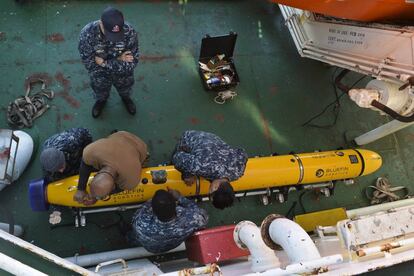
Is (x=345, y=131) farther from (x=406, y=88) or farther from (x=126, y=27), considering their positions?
(x=126, y=27)

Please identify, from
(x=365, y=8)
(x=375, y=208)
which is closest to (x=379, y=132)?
(x=375, y=208)

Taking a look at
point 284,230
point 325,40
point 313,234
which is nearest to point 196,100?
point 325,40

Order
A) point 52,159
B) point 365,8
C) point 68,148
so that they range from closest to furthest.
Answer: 1. point 52,159
2. point 365,8
3. point 68,148

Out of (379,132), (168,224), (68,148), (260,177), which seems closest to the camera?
(168,224)

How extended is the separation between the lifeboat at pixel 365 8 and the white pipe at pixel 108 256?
9.92ft

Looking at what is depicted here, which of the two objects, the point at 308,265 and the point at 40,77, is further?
the point at 40,77

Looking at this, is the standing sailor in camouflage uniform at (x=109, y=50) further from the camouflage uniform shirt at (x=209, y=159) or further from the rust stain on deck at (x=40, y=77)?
the camouflage uniform shirt at (x=209, y=159)

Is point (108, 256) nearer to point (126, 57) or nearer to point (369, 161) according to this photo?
point (126, 57)

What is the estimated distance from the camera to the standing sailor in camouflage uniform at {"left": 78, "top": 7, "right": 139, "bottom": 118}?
4051 millimetres

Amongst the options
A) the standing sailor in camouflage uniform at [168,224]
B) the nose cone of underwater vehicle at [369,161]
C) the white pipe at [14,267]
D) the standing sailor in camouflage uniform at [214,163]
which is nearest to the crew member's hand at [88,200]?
the standing sailor in camouflage uniform at [168,224]

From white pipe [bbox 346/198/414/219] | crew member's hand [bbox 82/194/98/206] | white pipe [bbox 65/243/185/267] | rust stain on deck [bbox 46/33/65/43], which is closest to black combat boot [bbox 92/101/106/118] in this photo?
rust stain on deck [bbox 46/33/65/43]

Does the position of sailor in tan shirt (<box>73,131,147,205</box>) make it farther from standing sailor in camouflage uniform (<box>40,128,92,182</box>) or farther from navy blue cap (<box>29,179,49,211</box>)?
navy blue cap (<box>29,179,49,211</box>)

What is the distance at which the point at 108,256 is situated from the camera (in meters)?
4.43

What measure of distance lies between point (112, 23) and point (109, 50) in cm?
46
